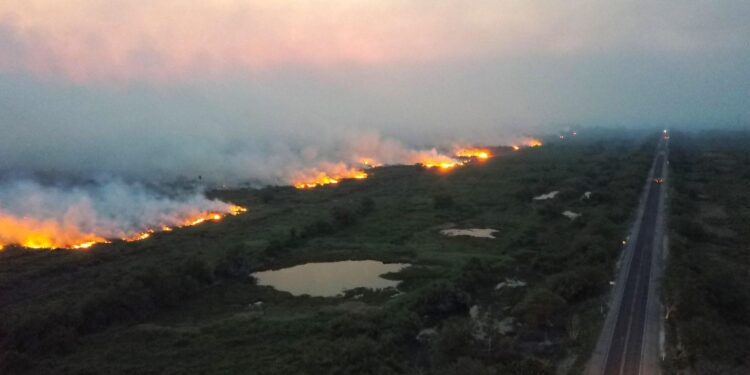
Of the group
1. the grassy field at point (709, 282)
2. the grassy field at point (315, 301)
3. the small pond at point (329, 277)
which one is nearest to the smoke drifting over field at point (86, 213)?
the grassy field at point (315, 301)

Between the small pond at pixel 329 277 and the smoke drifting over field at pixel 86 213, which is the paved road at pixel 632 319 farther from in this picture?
the smoke drifting over field at pixel 86 213

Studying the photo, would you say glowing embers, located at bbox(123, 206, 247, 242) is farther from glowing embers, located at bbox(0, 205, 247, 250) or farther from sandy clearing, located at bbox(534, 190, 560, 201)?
sandy clearing, located at bbox(534, 190, 560, 201)

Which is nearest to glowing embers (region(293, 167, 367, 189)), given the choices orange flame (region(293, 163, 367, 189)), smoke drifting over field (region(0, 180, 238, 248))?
orange flame (region(293, 163, 367, 189))

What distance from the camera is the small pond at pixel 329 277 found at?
146 feet

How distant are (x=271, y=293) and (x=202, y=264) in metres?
7.19

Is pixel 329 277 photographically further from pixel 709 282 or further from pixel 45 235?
pixel 45 235

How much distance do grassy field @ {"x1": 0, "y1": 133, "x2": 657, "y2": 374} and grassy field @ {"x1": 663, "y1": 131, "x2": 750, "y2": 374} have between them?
200 inches

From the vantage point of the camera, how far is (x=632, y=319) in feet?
112

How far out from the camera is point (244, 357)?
99.6ft

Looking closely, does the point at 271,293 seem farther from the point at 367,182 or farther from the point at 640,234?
the point at 367,182

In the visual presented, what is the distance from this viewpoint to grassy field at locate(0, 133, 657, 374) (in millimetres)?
29781

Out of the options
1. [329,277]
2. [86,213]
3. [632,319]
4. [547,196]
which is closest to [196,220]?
[86,213]

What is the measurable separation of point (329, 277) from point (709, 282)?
3127 cm

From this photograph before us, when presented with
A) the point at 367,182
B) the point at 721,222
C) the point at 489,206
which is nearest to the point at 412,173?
the point at 367,182
